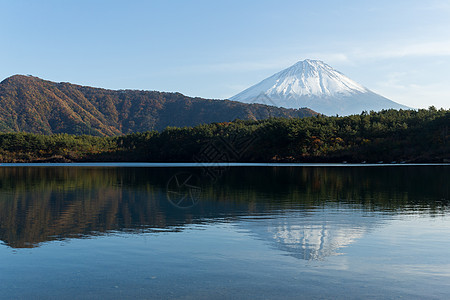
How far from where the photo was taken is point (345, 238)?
50.4ft

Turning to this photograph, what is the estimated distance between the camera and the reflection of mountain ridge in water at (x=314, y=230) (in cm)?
1371

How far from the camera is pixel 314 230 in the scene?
17.0 m

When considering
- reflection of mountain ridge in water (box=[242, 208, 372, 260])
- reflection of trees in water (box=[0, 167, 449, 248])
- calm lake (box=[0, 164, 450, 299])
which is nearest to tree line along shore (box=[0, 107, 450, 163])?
reflection of trees in water (box=[0, 167, 449, 248])

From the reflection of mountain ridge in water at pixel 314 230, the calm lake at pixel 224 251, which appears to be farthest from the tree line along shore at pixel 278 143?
the reflection of mountain ridge in water at pixel 314 230

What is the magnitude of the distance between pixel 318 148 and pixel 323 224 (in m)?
101

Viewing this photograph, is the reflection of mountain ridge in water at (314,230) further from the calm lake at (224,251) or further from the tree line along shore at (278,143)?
the tree line along shore at (278,143)

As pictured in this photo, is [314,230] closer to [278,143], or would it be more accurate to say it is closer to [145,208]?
[145,208]

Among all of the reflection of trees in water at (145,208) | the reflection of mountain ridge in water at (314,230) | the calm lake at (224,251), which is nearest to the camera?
the calm lake at (224,251)

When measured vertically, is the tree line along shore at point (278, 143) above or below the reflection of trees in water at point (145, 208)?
above

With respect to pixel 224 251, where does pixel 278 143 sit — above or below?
above

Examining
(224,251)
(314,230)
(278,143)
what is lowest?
(224,251)

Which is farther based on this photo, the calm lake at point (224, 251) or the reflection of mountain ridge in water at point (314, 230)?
the reflection of mountain ridge in water at point (314, 230)

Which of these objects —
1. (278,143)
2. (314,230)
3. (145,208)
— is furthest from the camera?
(278,143)

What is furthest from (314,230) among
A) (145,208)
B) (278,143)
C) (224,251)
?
(278,143)
